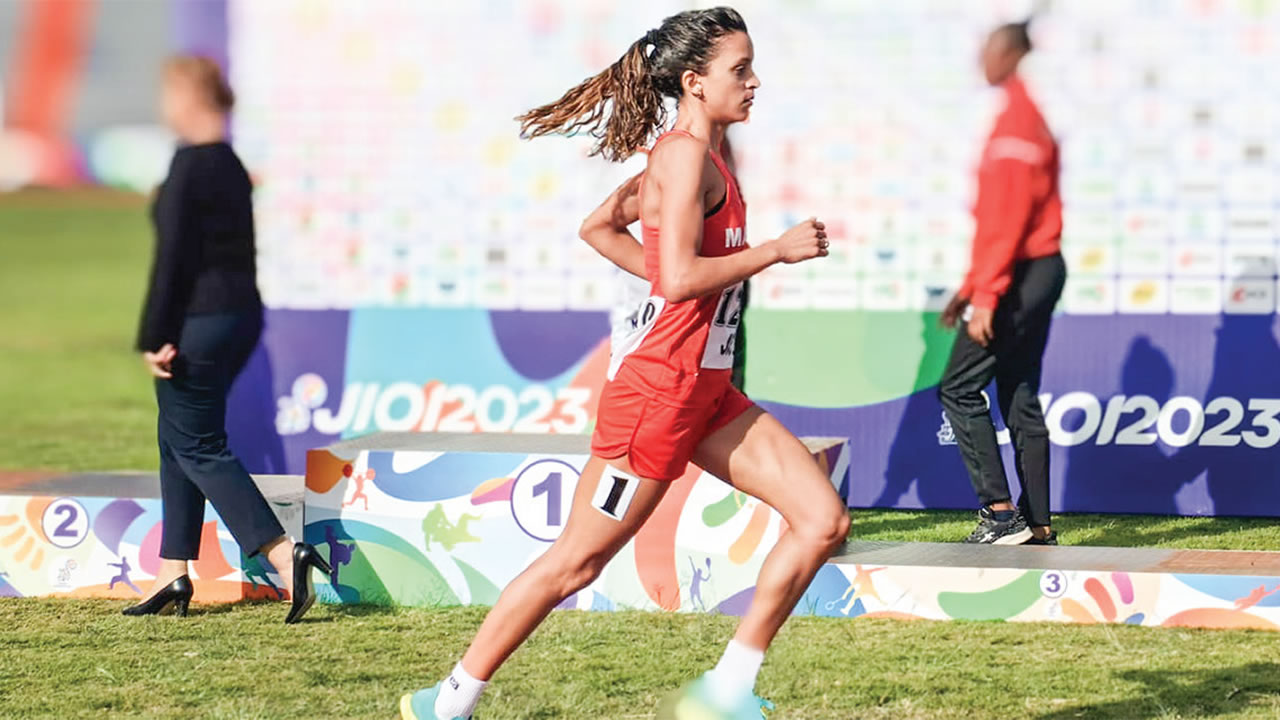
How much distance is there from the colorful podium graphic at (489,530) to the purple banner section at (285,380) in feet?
8.39

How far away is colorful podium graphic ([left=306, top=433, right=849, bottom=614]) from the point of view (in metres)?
6.07

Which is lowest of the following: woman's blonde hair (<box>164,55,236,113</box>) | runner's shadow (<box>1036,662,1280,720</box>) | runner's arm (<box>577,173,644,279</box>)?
runner's shadow (<box>1036,662,1280,720</box>)

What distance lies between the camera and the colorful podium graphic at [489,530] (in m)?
6.07

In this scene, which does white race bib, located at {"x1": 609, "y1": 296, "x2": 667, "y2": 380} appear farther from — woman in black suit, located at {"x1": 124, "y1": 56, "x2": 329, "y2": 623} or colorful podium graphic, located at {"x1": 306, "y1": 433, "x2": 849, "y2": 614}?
woman in black suit, located at {"x1": 124, "y1": 56, "x2": 329, "y2": 623}

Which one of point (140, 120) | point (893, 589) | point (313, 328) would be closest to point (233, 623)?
point (893, 589)

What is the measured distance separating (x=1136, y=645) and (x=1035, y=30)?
11.5ft

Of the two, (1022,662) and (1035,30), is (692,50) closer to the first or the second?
(1022,662)

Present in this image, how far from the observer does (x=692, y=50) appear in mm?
4375

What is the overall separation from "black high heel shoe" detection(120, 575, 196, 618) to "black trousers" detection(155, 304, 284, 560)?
9cm

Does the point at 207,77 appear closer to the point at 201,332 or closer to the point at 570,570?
the point at 201,332

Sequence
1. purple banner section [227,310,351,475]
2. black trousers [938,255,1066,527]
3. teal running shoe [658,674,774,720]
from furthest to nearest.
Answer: purple banner section [227,310,351,475] < black trousers [938,255,1066,527] < teal running shoe [658,674,774,720]

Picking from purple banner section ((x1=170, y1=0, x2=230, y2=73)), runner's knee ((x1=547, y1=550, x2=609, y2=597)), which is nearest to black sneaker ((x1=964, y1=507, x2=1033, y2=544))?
runner's knee ((x1=547, y1=550, x2=609, y2=597))

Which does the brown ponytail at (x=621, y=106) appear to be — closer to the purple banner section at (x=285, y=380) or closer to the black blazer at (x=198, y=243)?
the black blazer at (x=198, y=243)

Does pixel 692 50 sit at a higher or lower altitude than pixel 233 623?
higher
